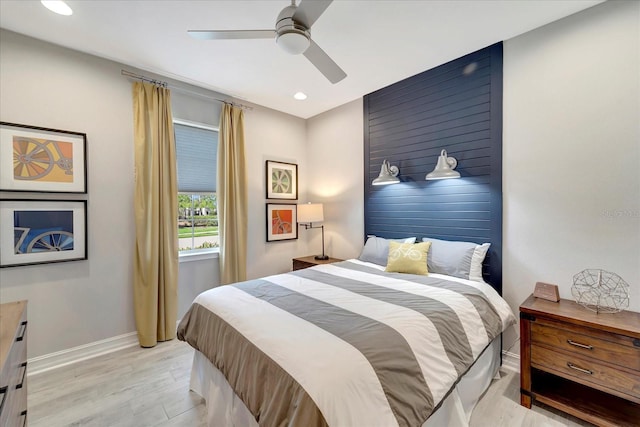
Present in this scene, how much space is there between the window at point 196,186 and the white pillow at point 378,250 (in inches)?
78.3

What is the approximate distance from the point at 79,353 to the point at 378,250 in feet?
10.2

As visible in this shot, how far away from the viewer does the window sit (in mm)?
3238

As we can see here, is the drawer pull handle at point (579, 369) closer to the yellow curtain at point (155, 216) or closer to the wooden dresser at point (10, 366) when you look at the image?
the wooden dresser at point (10, 366)

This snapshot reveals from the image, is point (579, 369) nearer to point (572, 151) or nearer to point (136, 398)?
point (572, 151)

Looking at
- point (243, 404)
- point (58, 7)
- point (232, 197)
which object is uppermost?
point (58, 7)

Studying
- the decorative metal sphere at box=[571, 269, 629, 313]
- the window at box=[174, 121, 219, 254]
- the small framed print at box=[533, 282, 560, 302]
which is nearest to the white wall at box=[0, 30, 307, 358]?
the window at box=[174, 121, 219, 254]

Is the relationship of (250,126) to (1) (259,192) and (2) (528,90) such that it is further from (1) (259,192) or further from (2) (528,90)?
(2) (528,90)

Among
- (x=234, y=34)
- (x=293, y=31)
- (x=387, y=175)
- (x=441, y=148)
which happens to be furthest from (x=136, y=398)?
(x=441, y=148)

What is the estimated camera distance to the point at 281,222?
4.06 meters

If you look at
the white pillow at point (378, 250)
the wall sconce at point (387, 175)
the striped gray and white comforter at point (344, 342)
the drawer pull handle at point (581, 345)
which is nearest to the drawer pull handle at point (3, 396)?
the striped gray and white comforter at point (344, 342)

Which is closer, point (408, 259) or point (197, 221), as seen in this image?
point (408, 259)

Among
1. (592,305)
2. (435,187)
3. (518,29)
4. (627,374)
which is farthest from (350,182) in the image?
(627,374)

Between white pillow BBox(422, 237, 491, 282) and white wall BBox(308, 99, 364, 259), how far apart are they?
1.18 meters

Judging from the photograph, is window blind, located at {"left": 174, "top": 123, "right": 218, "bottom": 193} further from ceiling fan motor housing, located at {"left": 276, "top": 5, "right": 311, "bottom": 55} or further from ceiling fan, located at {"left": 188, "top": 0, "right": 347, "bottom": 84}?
ceiling fan motor housing, located at {"left": 276, "top": 5, "right": 311, "bottom": 55}
